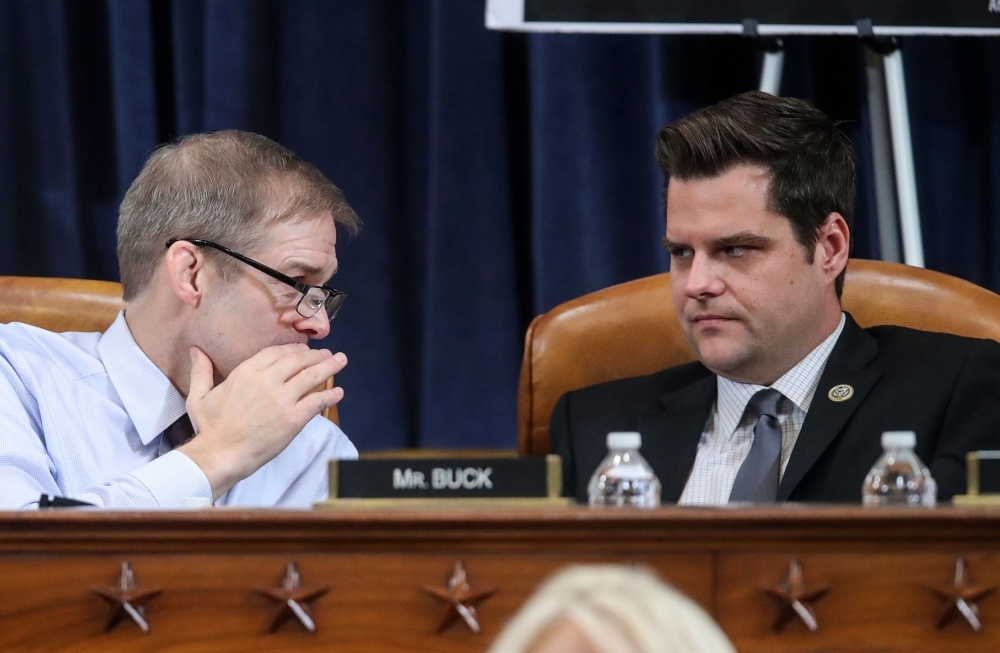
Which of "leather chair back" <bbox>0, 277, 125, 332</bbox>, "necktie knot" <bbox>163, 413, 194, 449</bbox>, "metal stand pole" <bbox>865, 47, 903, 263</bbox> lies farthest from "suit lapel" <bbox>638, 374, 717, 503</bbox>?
"leather chair back" <bbox>0, 277, 125, 332</bbox>

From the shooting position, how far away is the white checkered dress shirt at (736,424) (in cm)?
193

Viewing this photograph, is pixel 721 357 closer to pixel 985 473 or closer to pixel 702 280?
pixel 702 280

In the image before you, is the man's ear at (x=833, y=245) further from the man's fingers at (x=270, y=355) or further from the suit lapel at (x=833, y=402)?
the man's fingers at (x=270, y=355)

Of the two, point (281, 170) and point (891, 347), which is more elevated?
point (281, 170)

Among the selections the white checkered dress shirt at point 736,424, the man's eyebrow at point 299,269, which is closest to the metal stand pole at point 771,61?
the white checkered dress shirt at point 736,424

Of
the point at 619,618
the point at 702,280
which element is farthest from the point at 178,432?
the point at 619,618

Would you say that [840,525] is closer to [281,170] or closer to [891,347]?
[891,347]

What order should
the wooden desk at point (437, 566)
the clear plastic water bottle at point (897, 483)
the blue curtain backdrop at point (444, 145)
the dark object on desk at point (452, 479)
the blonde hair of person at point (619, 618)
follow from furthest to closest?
the blue curtain backdrop at point (444, 145) → the clear plastic water bottle at point (897, 483) → the dark object on desk at point (452, 479) → the wooden desk at point (437, 566) → the blonde hair of person at point (619, 618)

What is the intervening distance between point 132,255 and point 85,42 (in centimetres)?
98

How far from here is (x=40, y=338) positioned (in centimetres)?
196

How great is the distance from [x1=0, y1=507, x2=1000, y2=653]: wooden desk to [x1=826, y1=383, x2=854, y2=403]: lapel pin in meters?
0.78

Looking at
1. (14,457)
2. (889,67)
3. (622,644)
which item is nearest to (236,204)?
(14,457)

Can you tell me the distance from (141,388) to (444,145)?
99 cm

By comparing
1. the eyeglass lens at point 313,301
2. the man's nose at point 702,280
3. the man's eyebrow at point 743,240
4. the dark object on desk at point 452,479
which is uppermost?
the man's eyebrow at point 743,240
